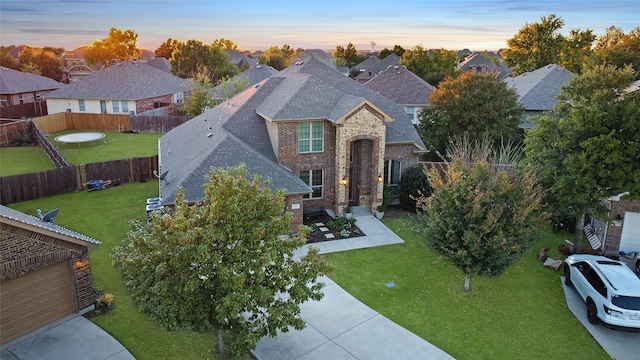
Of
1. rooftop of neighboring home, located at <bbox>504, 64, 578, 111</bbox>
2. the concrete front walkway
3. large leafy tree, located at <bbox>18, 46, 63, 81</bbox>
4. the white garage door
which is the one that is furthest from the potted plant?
large leafy tree, located at <bbox>18, 46, 63, 81</bbox>

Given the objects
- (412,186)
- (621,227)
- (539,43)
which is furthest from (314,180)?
(539,43)

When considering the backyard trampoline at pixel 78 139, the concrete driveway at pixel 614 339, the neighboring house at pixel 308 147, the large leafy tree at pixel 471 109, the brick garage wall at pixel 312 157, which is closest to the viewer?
the concrete driveway at pixel 614 339

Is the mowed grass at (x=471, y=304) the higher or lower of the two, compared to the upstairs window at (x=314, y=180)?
lower

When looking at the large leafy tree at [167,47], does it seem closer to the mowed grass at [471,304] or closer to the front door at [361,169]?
the front door at [361,169]

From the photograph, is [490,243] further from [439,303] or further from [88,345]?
[88,345]

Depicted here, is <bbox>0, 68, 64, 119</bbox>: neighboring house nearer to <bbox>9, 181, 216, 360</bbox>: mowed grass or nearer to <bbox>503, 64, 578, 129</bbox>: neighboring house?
<bbox>9, 181, 216, 360</bbox>: mowed grass

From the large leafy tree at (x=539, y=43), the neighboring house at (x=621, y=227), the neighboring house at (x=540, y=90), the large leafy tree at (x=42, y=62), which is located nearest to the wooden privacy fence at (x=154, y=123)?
the neighboring house at (x=540, y=90)

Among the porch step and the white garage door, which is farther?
the porch step
